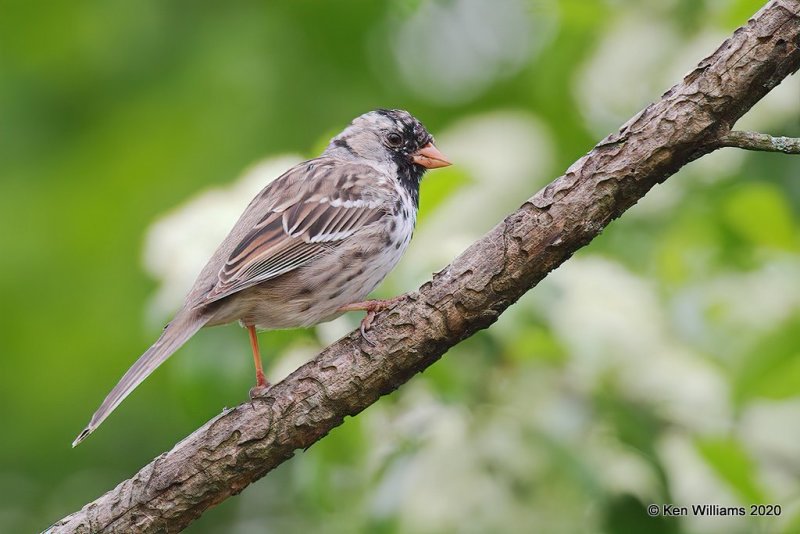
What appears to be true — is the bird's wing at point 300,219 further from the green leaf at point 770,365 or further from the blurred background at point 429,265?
the green leaf at point 770,365

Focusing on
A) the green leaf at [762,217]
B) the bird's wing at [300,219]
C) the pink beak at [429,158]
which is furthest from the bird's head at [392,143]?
the green leaf at [762,217]

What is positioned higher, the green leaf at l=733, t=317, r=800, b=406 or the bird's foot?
the bird's foot

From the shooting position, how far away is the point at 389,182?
202 inches

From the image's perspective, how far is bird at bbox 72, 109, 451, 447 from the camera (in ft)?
14.1

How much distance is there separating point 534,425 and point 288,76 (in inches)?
158

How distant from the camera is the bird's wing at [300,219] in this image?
444 centimetres

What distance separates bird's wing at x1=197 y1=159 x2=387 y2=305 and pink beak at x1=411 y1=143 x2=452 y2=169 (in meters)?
0.28

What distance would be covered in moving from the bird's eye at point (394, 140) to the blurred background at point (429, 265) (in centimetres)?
45

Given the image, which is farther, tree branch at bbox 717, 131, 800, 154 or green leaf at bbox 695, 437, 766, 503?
green leaf at bbox 695, 437, 766, 503

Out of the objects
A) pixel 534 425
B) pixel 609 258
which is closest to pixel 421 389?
pixel 534 425

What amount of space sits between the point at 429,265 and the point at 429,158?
1.00 metres

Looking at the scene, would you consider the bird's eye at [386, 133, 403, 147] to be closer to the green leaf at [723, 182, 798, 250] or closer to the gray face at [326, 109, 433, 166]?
the gray face at [326, 109, 433, 166]

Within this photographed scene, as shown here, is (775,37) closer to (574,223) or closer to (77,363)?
(574,223)

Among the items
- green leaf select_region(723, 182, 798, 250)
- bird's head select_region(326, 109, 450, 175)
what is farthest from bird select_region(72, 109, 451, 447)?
green leaf select_region(723, 182, 798, 250)
